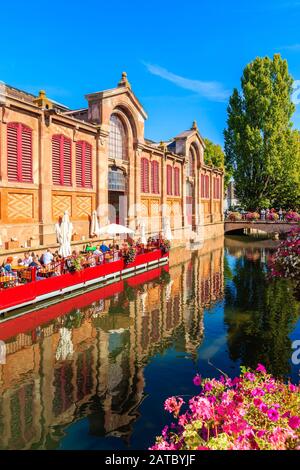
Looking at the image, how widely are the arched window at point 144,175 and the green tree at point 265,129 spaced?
19489mm

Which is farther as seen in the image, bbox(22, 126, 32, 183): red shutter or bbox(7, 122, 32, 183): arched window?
bbox(22, 126, 32, 183): red shutter

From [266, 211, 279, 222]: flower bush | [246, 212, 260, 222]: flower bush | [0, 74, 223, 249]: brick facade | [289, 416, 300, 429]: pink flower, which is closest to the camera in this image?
[289, 416, 300, 429]: pink flower

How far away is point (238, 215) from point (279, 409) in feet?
180

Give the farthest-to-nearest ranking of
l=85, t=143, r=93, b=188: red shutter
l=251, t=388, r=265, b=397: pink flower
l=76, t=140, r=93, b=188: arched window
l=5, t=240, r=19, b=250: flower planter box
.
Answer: l=85, t=143, r=93, b=188: red shutter < l=76, t=140, r=93, b=188: arched window < l=5, t=240, r=19, b=250: flower planter box < l=251, t=388, r=265, b=397: pink flower

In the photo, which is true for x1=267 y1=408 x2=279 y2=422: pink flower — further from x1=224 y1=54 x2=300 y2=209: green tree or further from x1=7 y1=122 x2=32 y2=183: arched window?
x1=224 y1=54 x2=300 y2=209: green tree

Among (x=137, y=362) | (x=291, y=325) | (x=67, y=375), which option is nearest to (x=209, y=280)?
(x=291, y=325)

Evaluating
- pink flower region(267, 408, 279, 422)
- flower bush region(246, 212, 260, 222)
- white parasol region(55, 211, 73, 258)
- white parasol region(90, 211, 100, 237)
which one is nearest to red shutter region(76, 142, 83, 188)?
white parasol region(90, 211, 100, 237)

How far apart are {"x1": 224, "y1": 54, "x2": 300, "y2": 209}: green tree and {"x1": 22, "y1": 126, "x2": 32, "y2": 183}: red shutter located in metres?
34.6

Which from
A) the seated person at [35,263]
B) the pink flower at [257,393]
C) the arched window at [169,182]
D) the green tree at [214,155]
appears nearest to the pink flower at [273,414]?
the pink flower at [257,393]

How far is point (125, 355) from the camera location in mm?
11750

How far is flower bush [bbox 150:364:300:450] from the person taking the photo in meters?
4.50

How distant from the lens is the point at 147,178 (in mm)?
36438

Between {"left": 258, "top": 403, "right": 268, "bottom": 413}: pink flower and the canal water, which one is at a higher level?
{"left": 258, "top": 403, "right": 268, "bottom": 413}: pink flower

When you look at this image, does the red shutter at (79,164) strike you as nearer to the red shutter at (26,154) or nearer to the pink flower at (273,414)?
the red shutter at (26,154)
